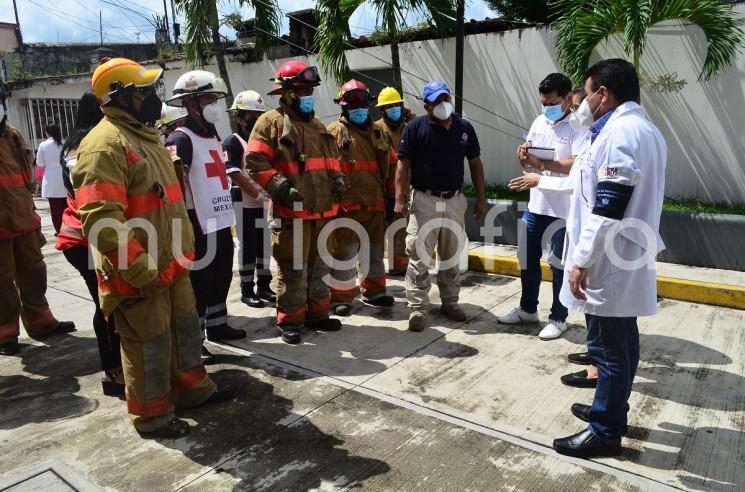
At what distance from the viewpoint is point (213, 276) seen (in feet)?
14.7

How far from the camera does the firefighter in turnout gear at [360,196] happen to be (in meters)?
5.25

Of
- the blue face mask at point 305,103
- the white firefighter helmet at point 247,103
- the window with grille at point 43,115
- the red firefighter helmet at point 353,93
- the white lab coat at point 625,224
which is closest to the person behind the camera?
the white lab coat at point 625,224

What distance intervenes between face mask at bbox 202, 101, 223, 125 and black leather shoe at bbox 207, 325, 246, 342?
1655mm

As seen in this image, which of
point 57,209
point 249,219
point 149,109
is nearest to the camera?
point 149,109

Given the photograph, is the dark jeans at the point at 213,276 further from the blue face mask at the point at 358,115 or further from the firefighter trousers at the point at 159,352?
the blue face mask at the point at 358,115

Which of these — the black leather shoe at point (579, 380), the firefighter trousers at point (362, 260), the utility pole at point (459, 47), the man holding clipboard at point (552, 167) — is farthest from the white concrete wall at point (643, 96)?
the black leather shoe at point (579, 380)

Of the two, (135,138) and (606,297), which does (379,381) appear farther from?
(135,138)

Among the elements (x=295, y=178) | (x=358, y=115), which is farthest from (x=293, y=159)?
(x=358, y=115)

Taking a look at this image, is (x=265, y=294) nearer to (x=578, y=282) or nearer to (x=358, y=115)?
(x=358, y=115)

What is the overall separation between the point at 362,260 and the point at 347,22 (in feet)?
14.1

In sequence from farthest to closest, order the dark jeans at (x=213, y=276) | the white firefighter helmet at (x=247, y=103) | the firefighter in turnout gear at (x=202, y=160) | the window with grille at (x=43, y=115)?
1. the window with grille at (x=43, y=115)
2. the white firefighter helmet at (x=247, y=103)
3. the dark jeans at (x=213, y=276)
4. the firefighter in turnout gear at (x=202, y=160)

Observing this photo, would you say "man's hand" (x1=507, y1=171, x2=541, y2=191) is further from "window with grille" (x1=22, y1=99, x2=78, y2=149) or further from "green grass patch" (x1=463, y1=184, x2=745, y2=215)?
"window with grille" (x1=22, y1=99, x2=78, y2=149)

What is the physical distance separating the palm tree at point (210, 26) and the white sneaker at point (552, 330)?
27.5 ft

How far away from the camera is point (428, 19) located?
26.3ft
